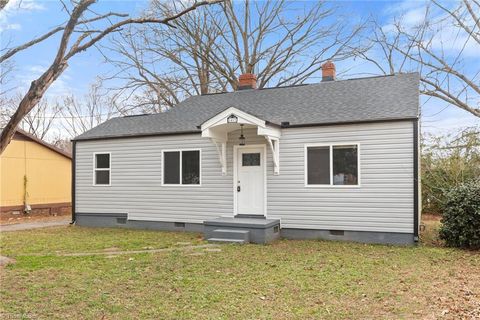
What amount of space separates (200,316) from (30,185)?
50.6 feet

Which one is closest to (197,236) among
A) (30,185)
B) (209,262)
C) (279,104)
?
(209,262)

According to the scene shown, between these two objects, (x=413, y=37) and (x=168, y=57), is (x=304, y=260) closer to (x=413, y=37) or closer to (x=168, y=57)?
(x=413, y=37)

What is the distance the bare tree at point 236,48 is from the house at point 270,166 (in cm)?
901

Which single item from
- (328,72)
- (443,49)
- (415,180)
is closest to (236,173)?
(415,180)

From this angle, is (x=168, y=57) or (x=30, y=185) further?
(x=168, y=57)

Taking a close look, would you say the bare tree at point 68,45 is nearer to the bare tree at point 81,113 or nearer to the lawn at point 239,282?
the lawn at point 239,282

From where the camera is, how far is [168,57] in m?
21.4

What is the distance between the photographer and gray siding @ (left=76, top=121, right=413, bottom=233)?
351 inches

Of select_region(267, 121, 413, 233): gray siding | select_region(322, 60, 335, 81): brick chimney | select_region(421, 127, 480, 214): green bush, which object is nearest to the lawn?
select_region(267, 121, 413, 233): gray siding

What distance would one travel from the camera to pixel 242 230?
9336 millimetres

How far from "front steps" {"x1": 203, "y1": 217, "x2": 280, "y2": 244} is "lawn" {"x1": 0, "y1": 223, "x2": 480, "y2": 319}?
45cm

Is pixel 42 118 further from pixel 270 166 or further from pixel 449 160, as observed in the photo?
pixel 449 160

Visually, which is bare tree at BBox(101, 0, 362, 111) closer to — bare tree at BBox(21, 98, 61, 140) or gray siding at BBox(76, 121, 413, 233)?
gray siding at BBox(76, 121, 413, 233)

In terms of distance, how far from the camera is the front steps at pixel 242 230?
9164 mm
